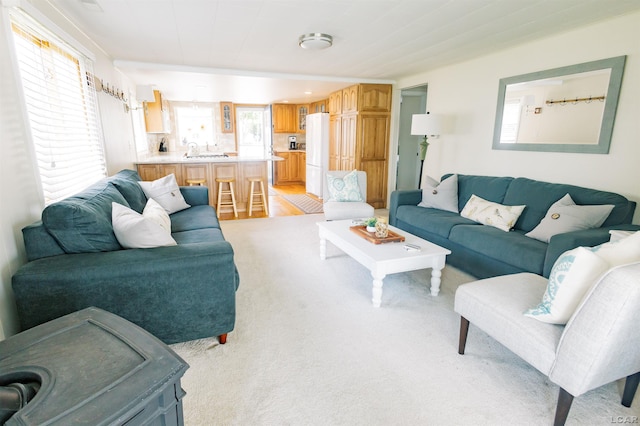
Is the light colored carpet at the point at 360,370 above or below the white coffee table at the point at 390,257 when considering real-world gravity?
below

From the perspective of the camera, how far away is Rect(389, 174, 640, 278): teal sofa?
2408mm

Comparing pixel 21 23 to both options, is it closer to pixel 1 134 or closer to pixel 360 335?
pixel 1 134

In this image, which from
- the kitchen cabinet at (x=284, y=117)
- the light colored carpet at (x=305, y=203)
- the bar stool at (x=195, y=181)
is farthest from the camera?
the kitchen cabinet at (x=284, y=117)

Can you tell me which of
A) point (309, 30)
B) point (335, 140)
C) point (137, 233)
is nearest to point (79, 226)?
point (137, 233)

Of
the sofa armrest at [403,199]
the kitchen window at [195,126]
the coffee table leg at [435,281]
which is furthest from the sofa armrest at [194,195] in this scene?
the kitchen window at [195,126]

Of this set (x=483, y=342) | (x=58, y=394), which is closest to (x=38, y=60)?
(x=58, y=394)

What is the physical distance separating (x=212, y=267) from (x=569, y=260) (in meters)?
1.78

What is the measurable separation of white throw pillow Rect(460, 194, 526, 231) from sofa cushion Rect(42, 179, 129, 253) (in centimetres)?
319

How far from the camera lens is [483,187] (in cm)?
371

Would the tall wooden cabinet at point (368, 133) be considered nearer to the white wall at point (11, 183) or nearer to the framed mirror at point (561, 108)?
the framed mirror at point (561, 108)

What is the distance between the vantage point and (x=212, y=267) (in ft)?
6.13

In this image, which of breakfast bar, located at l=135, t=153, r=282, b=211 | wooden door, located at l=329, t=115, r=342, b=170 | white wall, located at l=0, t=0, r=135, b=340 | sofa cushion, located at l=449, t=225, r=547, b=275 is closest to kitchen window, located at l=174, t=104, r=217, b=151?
breakfast bar, located at l=135, t=153, r=282, b=211

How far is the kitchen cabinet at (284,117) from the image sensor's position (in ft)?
28.8

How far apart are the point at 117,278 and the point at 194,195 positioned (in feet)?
8.13
